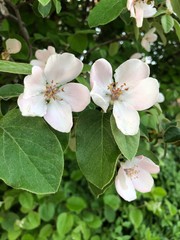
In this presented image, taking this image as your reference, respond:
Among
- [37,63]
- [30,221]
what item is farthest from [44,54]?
[30,221]

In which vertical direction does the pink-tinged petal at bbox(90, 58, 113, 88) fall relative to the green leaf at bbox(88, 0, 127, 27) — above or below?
below

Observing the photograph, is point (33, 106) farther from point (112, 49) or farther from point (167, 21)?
point (112, 49)

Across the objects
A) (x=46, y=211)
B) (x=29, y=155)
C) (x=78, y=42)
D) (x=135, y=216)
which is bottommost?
(x=135, y=216)

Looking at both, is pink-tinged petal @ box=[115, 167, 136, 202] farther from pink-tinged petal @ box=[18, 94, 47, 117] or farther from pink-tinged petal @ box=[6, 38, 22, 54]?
pink-tinged petal @ box=[6, 38, 22, 54]

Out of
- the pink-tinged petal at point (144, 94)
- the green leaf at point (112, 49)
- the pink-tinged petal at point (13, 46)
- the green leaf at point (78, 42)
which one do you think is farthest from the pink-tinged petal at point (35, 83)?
the green leaf at point (112, 49)

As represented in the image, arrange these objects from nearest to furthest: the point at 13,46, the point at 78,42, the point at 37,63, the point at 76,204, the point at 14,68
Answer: the point at 14,68, the point at 37,63, the point at 13,46, the point at 78,42, the point at 76,204

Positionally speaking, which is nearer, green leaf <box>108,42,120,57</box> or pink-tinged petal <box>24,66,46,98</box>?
pink-tinged petal <box>24,66,46,98</box>

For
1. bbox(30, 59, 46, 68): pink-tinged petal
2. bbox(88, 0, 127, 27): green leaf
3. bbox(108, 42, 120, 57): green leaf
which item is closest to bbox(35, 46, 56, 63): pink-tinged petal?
bbox(30, 59, 46, 68): pink-tinged petal

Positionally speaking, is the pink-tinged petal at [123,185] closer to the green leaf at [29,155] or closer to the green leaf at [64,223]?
the green leaf at [29,155]

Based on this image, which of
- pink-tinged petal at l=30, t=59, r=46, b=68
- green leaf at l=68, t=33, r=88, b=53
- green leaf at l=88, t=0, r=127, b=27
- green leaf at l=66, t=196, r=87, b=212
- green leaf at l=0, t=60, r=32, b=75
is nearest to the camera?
green leaf at l=0, t=60, r=32, b=75
